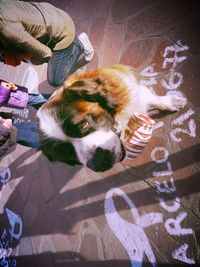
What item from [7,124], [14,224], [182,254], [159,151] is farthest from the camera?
[14,224]

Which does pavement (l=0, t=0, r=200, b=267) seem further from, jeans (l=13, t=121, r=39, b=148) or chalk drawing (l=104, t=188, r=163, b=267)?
jeans (l=13, t=121, r=39, b=148)

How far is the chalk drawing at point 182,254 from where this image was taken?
199 centimetres

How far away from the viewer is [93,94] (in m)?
2.47

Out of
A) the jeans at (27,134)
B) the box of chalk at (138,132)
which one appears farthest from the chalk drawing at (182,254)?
the jeans at (27,134)

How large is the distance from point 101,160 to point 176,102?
74 cm

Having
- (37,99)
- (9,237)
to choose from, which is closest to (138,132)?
(37,99)

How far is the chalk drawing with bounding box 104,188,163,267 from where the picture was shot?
86.8 inches

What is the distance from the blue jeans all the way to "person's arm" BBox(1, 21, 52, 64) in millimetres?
313

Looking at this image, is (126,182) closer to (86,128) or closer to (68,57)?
(86,128)

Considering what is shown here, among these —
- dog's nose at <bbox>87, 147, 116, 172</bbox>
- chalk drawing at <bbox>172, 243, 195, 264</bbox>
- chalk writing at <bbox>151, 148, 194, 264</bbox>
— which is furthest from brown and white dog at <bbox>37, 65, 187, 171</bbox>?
chalk drawing at <bbox>172, 243, 195, 264</bbox>

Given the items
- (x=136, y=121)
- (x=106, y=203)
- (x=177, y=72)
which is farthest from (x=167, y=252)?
(x=177, y=72)

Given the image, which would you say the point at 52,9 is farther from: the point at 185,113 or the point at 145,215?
the point at 145,215

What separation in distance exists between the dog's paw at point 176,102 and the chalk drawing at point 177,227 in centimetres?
78

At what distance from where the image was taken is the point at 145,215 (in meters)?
2.25
